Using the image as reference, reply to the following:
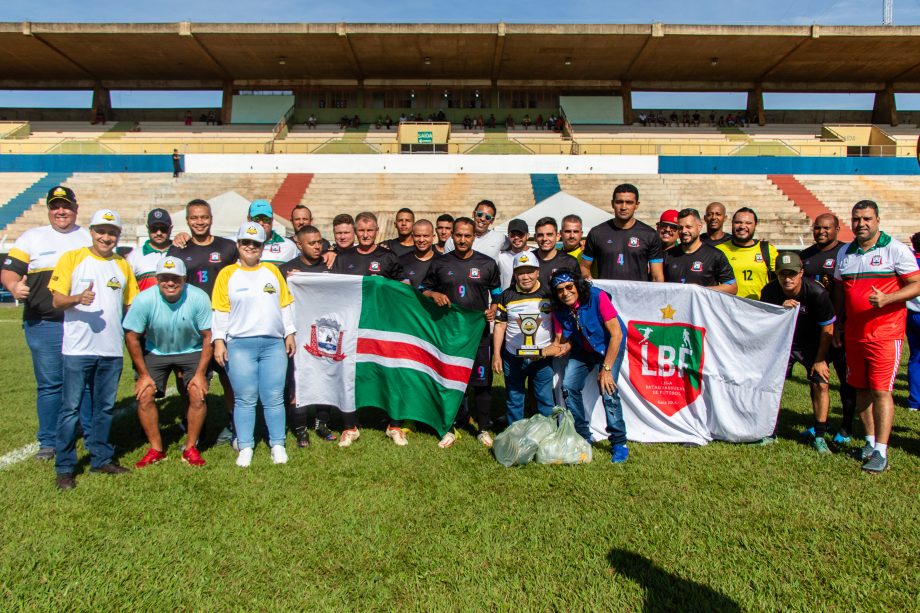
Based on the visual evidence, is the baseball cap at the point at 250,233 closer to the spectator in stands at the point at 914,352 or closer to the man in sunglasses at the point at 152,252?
the man in sunglasses at the point at 152,252

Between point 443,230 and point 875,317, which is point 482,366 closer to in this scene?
point 443,230

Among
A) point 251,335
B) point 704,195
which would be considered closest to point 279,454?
point 251,335

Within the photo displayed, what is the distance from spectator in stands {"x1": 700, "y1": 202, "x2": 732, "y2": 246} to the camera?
601 cm

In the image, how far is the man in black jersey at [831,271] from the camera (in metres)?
5.32

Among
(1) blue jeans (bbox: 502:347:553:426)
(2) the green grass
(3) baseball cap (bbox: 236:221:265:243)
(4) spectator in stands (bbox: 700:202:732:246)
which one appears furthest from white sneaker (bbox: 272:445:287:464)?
(4) spectator in stands (bbox: 700:202:732:246)

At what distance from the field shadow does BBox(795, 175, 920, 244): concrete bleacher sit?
24533 millimetres

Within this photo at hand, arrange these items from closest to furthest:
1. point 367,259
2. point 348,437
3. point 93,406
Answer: point 93,406
point 348,437
point 367,259

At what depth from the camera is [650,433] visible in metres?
5.36

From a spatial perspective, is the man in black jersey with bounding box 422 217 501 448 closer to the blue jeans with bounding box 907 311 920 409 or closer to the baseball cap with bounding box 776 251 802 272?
the baseball cap with bounding box 776 251 802 272

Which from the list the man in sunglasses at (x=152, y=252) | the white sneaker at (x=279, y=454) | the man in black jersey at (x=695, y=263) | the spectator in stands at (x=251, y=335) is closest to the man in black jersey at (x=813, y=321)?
the man in black jersey at (x=695, y=263)

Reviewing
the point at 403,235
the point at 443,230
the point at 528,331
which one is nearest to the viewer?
the point at 528,331

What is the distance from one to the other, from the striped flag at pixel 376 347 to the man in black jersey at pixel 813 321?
8.94ft

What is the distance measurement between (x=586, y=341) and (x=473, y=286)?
1.13 meters

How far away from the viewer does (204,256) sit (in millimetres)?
5461
